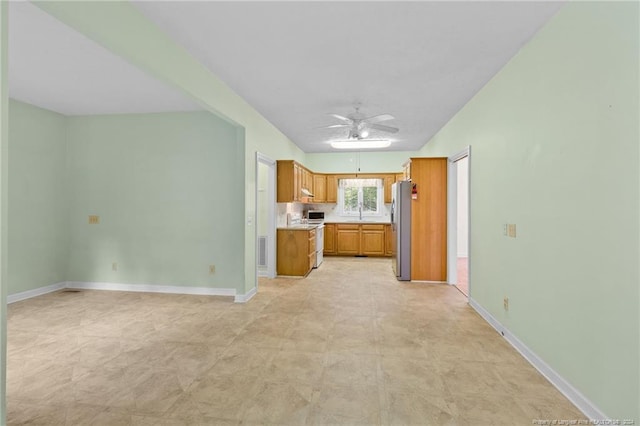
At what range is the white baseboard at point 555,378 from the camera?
6.23 feet

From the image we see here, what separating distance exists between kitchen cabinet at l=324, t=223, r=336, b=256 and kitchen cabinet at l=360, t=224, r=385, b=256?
72 centimetres

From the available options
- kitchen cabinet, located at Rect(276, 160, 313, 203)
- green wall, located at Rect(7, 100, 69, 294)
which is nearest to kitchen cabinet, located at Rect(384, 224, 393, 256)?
kitchen cabinet, located at Rect(276, 160, 313, 203)

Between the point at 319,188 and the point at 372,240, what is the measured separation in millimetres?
1949

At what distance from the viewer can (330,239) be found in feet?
26.7

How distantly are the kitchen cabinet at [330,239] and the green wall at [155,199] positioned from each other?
3.82 metres

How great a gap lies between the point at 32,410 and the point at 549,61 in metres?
4.32

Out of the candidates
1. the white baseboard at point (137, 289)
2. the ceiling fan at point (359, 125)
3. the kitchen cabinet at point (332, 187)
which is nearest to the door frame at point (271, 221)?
the white baseboard at point (137, 289)

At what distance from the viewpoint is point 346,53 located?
2926mm

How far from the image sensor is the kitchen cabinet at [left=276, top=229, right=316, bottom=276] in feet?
18.7

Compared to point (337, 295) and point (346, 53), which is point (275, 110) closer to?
point (346, 53)

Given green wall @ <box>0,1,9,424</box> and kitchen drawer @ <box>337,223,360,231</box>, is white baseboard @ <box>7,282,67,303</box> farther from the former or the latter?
kitchen drawer @ <box>337,223,360,231</box>

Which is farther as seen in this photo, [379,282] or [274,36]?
[379,282]

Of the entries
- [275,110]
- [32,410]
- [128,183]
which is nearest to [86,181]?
[128,183]

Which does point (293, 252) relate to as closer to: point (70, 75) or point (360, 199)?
point (360, 199)
